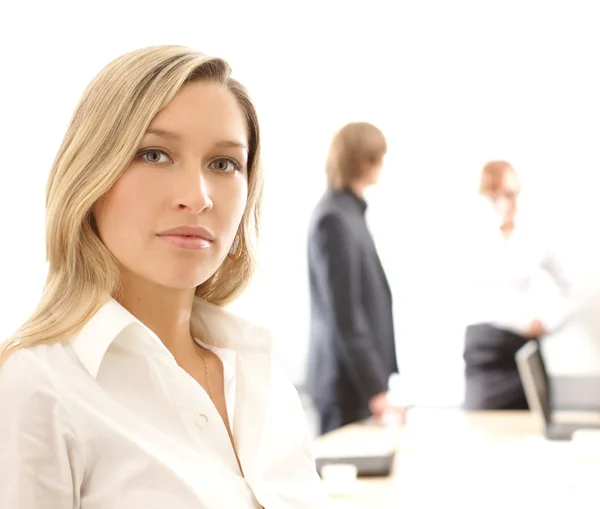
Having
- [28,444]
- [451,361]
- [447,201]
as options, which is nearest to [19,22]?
[447,201]

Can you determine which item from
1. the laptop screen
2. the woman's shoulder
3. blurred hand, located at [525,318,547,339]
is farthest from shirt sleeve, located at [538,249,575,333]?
the woman's shoulder

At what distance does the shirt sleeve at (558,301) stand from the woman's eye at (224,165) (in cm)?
306

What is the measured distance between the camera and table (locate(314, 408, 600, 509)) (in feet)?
6.48

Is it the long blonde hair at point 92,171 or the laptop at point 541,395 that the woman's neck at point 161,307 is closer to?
the long blonde hair at point 92,171

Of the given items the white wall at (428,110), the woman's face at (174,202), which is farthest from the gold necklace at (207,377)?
the white wall at (428,110)

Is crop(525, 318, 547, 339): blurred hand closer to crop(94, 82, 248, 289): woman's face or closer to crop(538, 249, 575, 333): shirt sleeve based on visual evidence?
crop(538, 249, 575, 333): shirt sleeve

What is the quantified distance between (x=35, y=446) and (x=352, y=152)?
2.69m

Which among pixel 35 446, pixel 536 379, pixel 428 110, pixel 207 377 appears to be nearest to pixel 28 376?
pixel 35 446

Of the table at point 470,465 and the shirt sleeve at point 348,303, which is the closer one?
the table at point 470,465

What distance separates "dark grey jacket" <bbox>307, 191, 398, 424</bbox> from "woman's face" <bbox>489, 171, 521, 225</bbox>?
3.16ft

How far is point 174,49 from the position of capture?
3.62ft

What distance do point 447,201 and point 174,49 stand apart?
14.3ft

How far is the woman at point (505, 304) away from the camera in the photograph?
378 centimetres

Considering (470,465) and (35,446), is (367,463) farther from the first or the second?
(35,446)
